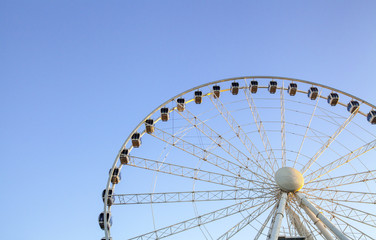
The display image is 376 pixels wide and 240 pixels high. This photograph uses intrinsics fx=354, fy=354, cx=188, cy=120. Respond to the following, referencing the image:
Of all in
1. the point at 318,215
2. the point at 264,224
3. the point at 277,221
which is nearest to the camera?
the point at 277,221

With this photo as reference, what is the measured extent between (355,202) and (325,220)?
16.8 feet

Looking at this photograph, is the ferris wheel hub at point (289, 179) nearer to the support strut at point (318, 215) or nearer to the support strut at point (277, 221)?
the support strut at point (318, 215)

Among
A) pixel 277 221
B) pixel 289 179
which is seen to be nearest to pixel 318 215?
pixel 277 221

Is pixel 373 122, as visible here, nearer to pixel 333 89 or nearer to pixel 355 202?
pixel 333 89

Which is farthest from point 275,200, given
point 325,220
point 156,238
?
point 156,238

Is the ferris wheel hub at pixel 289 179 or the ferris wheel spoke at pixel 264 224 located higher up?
the ferris wheel hub at pixel 289 179

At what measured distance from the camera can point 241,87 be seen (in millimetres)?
27562

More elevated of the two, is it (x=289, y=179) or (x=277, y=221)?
(x=289, y=179)

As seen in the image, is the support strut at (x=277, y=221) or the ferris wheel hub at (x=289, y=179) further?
the ferris wheel hub at (x=289, y=179)

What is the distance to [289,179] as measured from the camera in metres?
21.5

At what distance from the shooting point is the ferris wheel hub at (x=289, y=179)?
2120 centimetres

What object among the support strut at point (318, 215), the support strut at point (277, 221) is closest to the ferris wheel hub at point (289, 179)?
the support strut at point (318, 215)

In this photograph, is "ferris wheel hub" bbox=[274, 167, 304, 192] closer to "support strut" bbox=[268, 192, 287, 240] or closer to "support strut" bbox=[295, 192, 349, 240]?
"support strut" bbox=[295, 192, 349, 240]

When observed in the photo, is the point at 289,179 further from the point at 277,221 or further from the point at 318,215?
the point at 277,221
